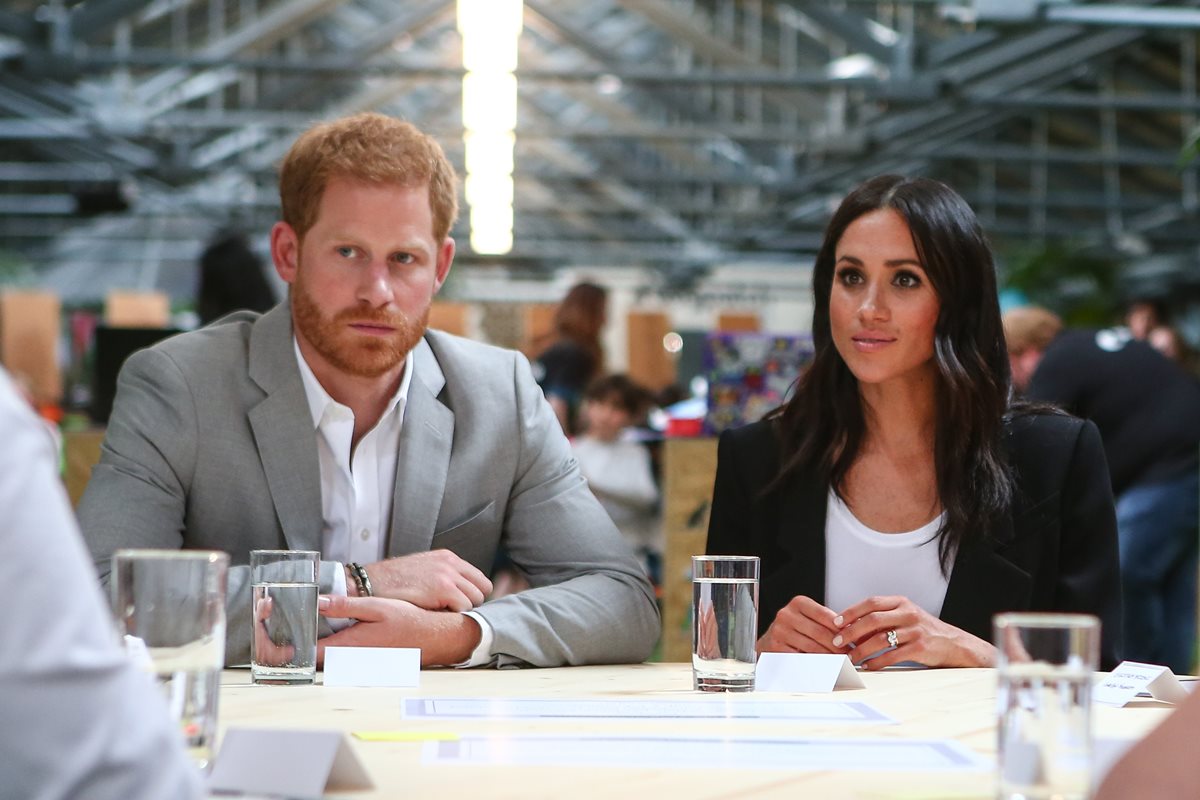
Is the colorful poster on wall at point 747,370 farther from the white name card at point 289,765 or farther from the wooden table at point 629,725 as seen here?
the white name card at point 289,765

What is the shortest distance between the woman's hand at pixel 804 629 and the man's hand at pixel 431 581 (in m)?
0.38

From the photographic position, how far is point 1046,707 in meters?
0.92

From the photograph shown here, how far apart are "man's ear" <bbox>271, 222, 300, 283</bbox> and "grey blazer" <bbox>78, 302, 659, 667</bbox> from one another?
0.06 metres

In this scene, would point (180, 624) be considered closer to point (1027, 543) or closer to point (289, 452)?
point (289, 452)

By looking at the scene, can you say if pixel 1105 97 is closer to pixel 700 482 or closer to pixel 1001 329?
pixel 700 482

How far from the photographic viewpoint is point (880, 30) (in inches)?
377

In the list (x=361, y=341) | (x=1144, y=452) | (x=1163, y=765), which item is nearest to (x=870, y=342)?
(x=361, y=341)

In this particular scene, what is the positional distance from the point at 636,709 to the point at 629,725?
0.31 ft

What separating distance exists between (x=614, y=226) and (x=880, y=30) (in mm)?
11039

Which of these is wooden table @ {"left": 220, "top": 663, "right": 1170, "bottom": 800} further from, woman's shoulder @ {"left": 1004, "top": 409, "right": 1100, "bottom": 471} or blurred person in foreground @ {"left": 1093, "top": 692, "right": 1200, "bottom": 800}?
woman's shoulder @ {"left": 1004, "top": 409, "right": 1100, "bottom": 471}

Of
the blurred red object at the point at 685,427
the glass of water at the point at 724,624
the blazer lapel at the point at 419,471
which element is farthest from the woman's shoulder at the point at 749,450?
the blurred red object at the point at 685,427

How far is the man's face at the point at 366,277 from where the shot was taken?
2.11 metres

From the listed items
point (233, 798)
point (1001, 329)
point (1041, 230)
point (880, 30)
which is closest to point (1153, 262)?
point (1041, 230)

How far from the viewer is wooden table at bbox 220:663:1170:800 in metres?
1.01
